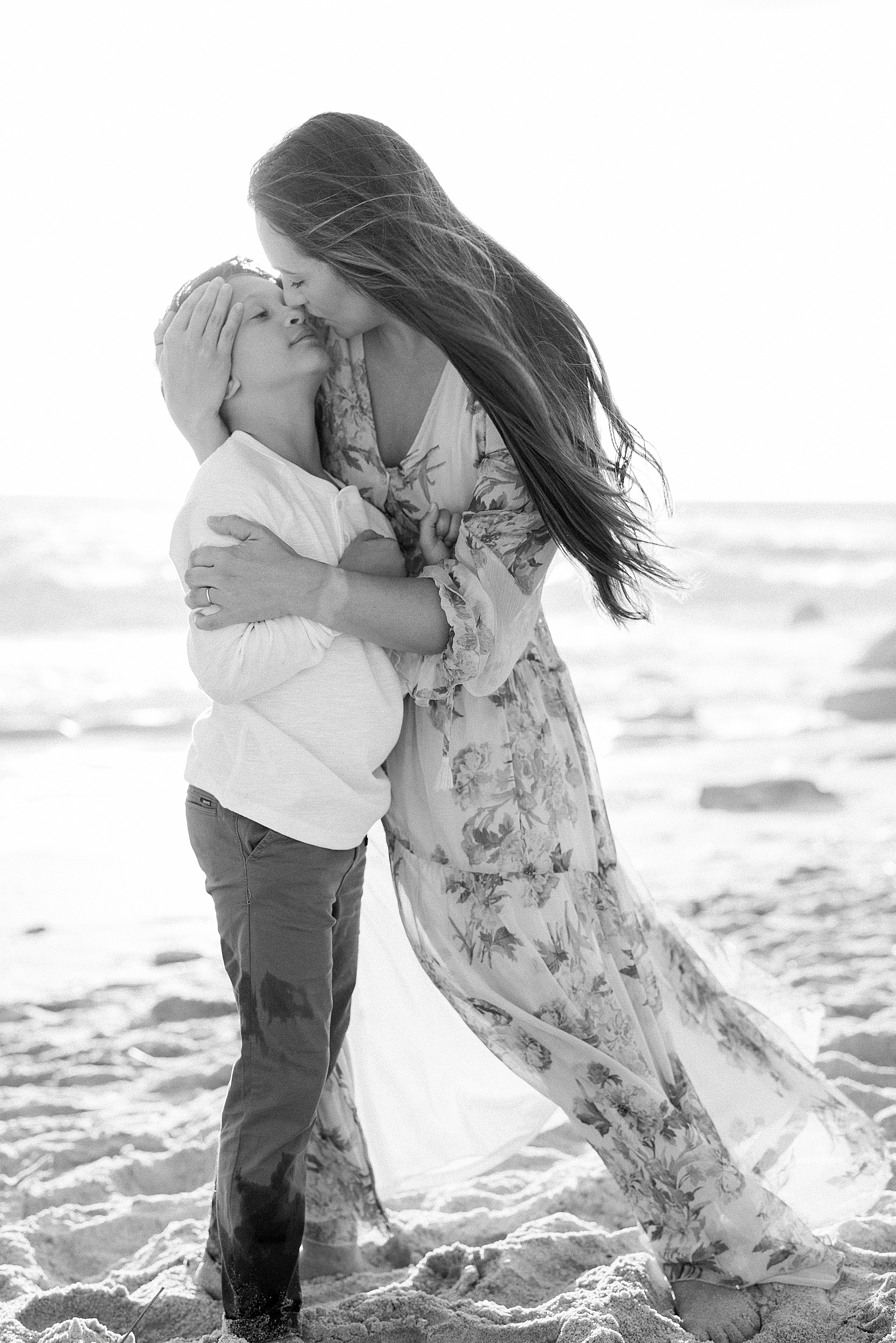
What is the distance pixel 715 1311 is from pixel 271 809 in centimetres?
103

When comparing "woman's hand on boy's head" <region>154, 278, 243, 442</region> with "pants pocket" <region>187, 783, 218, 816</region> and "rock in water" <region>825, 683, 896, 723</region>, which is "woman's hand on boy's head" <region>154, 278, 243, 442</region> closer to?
"pants pocket" <region>187, 783, 218, 816</region>

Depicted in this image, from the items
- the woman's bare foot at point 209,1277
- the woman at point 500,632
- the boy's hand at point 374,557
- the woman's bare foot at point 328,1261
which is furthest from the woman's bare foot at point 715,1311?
the boy's hand at point 374,557

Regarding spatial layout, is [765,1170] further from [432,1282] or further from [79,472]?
[79,472]

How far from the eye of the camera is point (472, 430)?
6.47 ft

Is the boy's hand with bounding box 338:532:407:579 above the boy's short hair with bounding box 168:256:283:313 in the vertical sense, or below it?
below

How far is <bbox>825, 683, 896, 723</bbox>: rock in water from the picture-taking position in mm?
8367

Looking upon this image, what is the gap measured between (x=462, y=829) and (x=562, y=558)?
0.47 m

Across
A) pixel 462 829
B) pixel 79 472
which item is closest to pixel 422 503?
pixel 462 829

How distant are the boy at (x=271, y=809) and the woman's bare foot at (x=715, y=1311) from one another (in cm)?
59

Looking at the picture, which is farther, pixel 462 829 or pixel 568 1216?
pixel 568 1216

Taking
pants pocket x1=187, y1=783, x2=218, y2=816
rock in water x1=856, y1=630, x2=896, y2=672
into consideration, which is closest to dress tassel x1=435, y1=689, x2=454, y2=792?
pants pocket x1=187, y1=783, x2=218, y2=816

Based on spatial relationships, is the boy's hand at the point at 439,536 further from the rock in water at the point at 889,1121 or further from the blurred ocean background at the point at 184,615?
the rock in water at the point at 889,1121

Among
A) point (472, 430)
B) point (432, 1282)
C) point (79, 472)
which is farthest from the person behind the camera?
point (79, 472)

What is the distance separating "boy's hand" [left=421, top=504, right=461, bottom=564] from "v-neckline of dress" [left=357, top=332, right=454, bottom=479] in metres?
0.09
